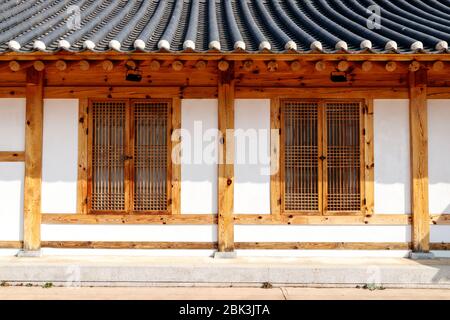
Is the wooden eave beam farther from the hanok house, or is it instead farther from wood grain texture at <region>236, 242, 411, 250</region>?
wood grain texture at <region>236, 242, 411, 250</region>

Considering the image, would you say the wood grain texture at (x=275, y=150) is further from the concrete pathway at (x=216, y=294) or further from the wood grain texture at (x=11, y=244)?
the wood grain texture at (x=11, y=244)

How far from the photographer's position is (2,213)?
738 cm

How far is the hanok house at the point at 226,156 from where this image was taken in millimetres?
7324

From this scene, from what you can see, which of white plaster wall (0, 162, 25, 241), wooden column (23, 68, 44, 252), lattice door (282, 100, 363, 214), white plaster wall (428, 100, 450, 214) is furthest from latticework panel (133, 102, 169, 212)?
white plaster wall (428, 100, 450, 214)

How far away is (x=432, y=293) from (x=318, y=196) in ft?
6.74

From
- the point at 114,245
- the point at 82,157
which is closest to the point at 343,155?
the point at 114,245

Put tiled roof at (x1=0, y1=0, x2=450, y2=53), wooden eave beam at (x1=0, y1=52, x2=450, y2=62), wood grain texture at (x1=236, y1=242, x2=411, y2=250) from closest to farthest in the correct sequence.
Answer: wooden eave beam at (x1=0, y1=52, x2=450, y2=62) < tiled roof at (x1=0, y1=0, x2=450, y2=53) < wood grain texture at (x1=236, y1=242, x2=411, y2=250)

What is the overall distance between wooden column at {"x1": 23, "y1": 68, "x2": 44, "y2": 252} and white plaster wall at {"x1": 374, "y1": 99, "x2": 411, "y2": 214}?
5.09 metres

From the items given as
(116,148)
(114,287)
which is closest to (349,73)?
(116,148)

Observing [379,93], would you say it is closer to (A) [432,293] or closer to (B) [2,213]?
(A) [432,293]

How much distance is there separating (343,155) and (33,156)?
4.68 m

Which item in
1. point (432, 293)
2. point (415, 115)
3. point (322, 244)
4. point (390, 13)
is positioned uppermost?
point (390, 13)

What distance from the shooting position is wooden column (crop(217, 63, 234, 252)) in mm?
7238

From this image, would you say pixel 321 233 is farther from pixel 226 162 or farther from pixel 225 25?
pixel 225 25
